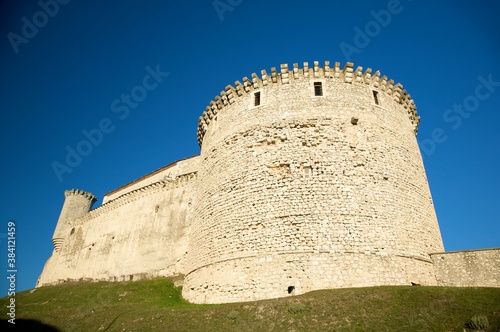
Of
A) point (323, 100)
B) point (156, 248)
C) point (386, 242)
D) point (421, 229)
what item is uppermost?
point (323, 100)

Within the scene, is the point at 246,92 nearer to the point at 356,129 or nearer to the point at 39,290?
the point at 356,129

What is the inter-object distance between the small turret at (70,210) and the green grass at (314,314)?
2251 centimetres

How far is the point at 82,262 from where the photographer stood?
28094 millimetres

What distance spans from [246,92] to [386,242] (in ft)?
30.1

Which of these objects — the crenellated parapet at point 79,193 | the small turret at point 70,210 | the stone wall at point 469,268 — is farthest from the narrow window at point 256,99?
the crenellated parapet at point 79,193

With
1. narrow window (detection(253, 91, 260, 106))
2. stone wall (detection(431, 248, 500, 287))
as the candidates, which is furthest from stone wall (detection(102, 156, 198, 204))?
stone wall (detection(431, 248, 500, 287))

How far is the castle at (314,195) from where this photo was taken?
10969 millimetres

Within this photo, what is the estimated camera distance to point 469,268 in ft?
37.3

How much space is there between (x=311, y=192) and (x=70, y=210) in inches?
1325

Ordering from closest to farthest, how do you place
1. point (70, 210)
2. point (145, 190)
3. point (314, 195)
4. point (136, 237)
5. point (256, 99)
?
point (314, 195) → point (256, 99) → point (136, 237) → point (145, 190) → point (70, 210)

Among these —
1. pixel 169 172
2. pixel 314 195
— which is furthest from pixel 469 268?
pixel 169 172

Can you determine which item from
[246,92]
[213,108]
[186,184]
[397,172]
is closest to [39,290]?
[186,184]

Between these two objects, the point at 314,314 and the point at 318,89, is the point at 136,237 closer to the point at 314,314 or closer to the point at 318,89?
the point at 318,89

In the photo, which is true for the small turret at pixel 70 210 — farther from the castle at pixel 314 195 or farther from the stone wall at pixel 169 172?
the castle at pixel 314 195
